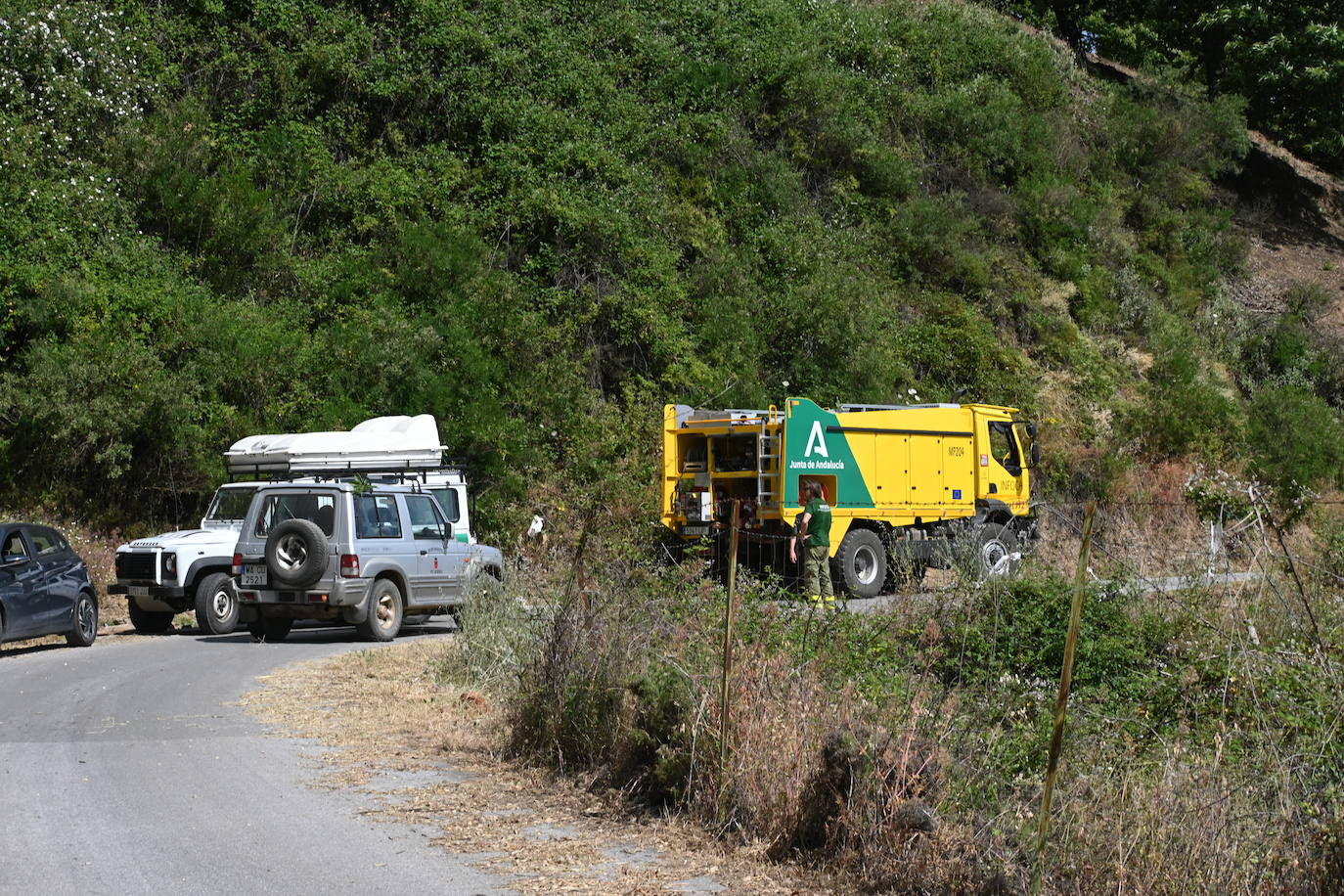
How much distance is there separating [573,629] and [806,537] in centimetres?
801

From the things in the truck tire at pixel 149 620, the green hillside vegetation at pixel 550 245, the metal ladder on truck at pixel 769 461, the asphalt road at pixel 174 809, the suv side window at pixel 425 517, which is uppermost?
the green hillside vegetation at pixel 550 245

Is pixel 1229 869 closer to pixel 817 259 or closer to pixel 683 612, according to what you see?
pixel 683 612

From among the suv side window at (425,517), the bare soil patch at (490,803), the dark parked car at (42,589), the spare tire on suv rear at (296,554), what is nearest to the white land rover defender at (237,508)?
the suv side window at (425,517)

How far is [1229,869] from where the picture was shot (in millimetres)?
5465

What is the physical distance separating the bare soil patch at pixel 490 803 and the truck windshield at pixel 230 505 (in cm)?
779

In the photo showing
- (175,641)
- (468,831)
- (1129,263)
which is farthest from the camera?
(1129,263)

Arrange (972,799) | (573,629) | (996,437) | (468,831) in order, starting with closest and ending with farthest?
(972,799) → (468,831) → (573,629) → (996,437)

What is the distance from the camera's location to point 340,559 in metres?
17.7

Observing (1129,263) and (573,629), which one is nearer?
(573,629)

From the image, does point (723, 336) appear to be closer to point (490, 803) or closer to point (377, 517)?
point (377, 517)

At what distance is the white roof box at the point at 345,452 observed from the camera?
20.1m

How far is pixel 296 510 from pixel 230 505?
2879 mm

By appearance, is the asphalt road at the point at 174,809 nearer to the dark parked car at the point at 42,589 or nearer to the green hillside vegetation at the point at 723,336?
the green hillside vegetation at the point at 723,336

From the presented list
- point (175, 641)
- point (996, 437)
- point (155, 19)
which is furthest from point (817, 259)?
point (175, 641)
